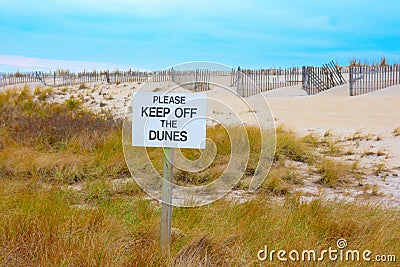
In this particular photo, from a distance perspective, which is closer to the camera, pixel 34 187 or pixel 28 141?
pixel 34 187

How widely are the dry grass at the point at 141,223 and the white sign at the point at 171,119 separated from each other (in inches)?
31.0

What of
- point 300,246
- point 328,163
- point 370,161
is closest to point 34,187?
point 300,246

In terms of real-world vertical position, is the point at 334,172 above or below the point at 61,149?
below

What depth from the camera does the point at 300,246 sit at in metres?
3.49

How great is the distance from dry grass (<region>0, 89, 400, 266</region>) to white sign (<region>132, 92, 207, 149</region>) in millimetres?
788

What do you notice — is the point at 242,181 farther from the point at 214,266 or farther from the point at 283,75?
the point at 283,75

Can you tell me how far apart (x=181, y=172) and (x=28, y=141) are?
3.38 metres

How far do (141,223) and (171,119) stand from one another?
1.08m

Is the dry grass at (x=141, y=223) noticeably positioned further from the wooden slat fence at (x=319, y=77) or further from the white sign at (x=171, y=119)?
the wooden slat fence at (x=319, y=77)

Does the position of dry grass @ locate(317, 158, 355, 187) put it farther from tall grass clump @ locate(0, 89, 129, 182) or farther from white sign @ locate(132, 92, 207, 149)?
white sign @ locate(132, 92, 207, 149)

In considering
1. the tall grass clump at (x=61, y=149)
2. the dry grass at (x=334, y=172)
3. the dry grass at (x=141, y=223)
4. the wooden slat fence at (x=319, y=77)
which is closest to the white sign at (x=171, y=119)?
the dry grass at (x=141, y=223)

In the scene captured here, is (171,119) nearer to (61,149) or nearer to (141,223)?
(141,223)

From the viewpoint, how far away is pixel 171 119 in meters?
3.51

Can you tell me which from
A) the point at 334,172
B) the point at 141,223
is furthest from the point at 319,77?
the point at 141,223
